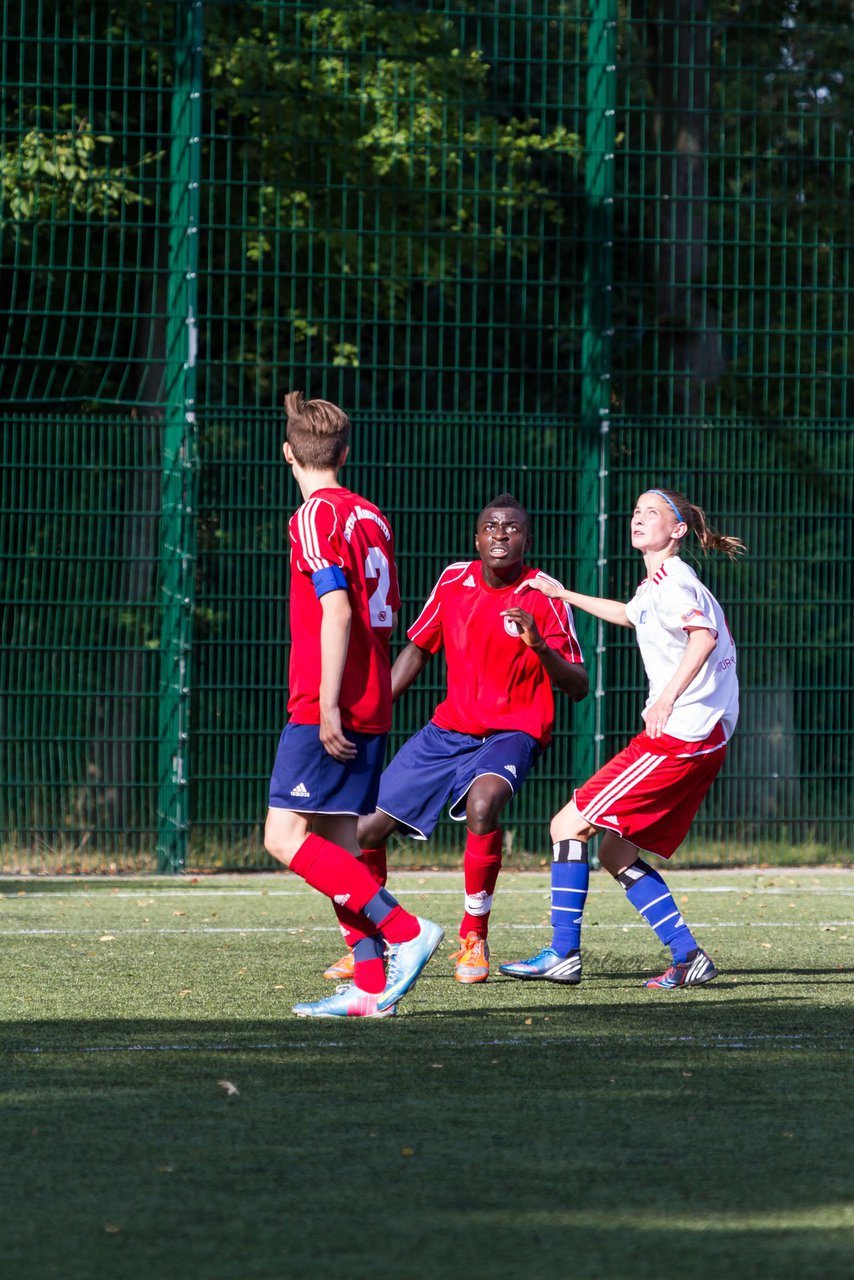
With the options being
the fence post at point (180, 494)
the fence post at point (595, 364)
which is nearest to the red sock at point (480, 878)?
the fence post at point (180, 494)

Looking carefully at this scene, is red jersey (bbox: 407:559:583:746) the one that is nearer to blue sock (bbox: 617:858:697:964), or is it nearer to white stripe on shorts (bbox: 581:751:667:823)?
white stripe on shorts (bbox: 581:751:667:823)

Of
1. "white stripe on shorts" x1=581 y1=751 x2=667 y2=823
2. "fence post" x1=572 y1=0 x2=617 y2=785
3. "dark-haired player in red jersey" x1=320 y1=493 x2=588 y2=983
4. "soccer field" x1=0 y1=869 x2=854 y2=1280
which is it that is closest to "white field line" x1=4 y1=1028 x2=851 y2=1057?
"soccer field" x1=0 y1=869 x2=854 y2=1280

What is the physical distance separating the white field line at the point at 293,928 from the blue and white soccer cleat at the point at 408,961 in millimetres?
2553

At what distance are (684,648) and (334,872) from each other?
63.7 inches

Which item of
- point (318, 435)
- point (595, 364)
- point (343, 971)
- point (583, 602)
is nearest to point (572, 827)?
point (583, 602)

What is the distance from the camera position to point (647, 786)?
7.14 meters

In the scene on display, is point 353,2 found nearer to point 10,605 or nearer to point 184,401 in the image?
point 184,401

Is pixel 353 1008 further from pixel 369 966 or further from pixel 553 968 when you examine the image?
pixel 553 968

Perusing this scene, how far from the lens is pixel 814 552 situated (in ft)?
42.6

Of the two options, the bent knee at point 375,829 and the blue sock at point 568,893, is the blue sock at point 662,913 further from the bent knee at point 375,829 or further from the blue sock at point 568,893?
the bent knee at point 375,829

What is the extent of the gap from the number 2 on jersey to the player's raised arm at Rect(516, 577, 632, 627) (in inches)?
41.8

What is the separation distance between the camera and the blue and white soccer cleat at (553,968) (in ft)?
23.5

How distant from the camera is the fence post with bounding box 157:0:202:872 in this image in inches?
475

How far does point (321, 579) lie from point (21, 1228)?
2777 mm
